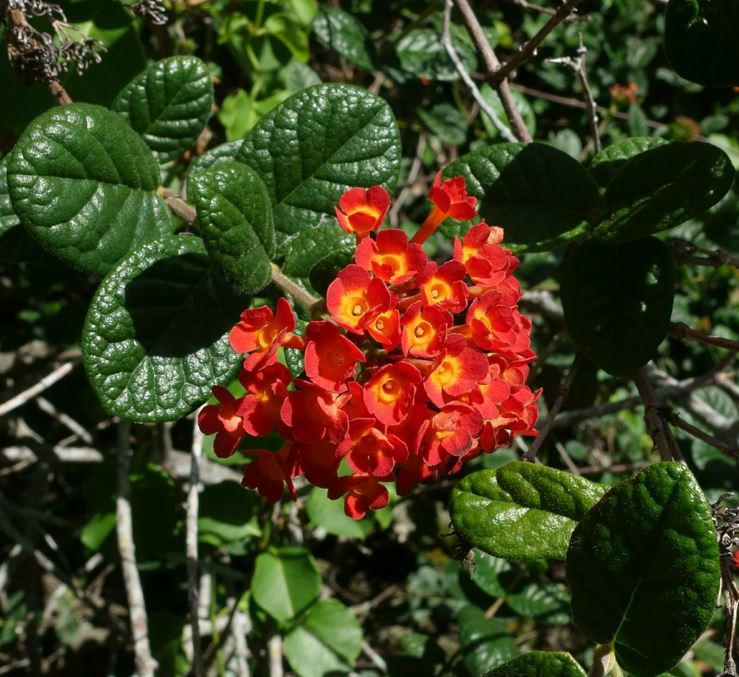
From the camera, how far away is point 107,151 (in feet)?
4.31

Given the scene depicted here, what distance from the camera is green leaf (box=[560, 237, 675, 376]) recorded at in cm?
152

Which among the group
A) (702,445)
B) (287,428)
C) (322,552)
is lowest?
(322,552)

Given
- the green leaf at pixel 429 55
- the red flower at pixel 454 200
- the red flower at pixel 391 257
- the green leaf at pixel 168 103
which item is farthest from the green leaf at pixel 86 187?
the green leaf at pixel 429 55

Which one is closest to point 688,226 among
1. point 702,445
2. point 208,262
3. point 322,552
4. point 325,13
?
point 702,445

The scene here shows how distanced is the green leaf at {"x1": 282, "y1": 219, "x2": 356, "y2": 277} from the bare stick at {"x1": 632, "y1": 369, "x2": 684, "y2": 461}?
675mm

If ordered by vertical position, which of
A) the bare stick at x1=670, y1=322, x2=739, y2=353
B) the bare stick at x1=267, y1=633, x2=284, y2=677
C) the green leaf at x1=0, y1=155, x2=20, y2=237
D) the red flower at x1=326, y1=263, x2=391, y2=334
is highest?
the green leaf at x1=0, y1=155, x2=20, y2=237

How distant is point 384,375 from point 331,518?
1.24m

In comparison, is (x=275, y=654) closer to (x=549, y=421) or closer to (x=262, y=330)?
(x=549, y=421)

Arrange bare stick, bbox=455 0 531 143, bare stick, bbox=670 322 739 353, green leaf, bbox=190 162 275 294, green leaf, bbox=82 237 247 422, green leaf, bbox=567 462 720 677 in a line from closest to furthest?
1. green leaf, bbox=567 462 720 677
2. green leaf, bbox=190 162 275 294
3. green leaf, bbox=82 237 247 422
4. bare stick, bbox=670 322 739 353
5. bare stick, bbox=455 0 531 143

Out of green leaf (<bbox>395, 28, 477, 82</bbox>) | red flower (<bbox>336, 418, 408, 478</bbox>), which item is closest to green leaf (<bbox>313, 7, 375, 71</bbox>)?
green leaf (<bbox>395, 28, 477, 82</bbox>)

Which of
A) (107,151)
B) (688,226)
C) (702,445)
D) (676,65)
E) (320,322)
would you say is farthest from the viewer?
(688,226)

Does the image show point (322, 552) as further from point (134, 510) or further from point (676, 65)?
point (676, 65)

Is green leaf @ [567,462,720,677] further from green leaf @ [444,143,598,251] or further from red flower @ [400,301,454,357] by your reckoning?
green leaf @ [444,143,598,251]

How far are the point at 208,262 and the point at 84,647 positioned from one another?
7.36 ft
